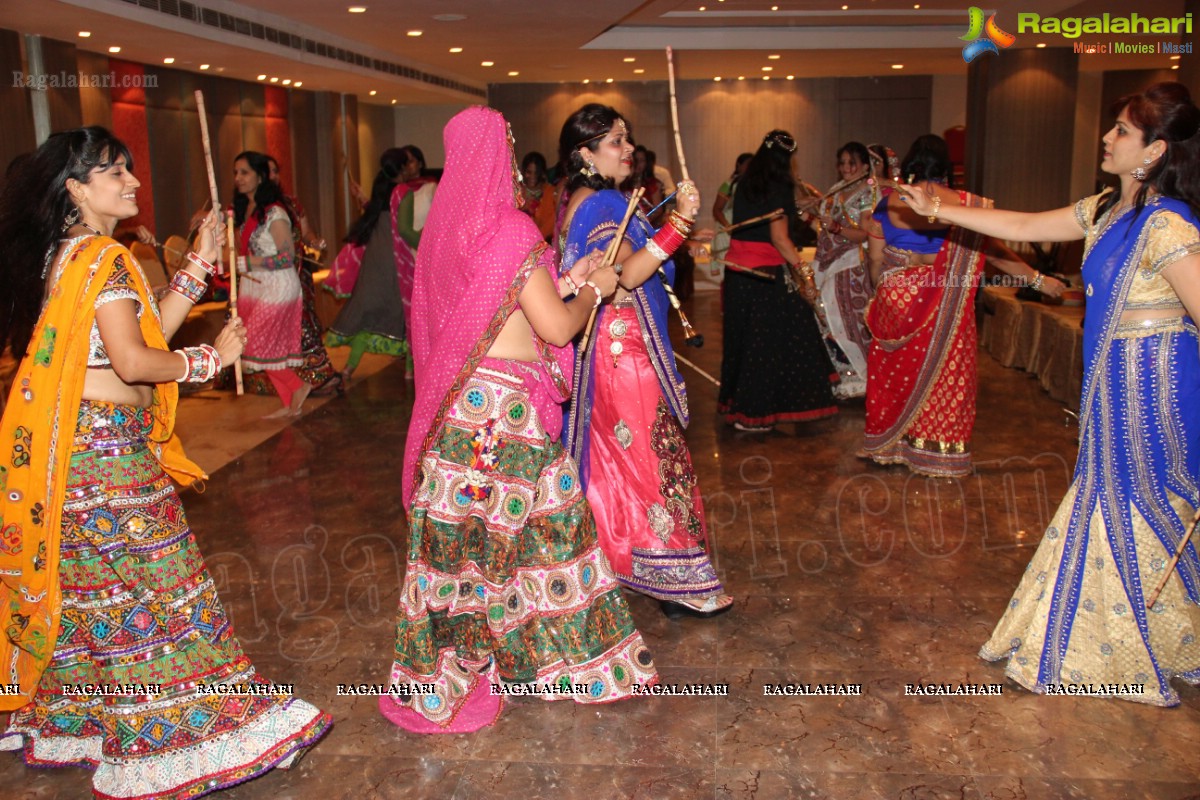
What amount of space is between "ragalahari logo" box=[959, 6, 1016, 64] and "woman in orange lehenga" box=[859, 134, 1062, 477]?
559 cm

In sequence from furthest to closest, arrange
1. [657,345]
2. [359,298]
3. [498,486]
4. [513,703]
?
1. [359,298]
2. [657,345]
3. [513,703]
4. [498,486]

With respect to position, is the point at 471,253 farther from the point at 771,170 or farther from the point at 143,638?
the point at 771,170

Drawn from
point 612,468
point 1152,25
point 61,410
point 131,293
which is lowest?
point 612,468

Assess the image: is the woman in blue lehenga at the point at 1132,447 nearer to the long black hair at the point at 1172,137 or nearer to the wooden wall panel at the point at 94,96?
the long black hair at the point at 1172,137

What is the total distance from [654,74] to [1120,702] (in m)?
11.5

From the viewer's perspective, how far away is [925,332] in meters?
4.67

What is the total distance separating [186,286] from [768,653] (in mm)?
1838

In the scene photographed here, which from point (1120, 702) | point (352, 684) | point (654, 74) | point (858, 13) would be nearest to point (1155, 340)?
point (1120, 702)

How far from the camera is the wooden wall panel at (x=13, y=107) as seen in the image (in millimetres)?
6328

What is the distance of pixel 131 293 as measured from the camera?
217 centimetres

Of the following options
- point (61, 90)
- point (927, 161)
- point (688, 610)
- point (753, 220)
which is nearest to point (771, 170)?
point (927, 161)

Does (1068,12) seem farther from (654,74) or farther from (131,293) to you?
(131,293)

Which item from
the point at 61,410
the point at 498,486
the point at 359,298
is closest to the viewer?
the point at 61,410

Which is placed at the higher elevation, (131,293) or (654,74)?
(654,74)
